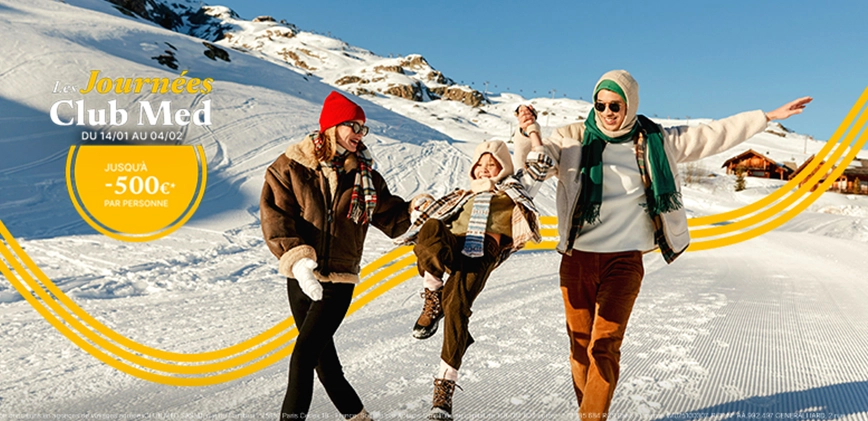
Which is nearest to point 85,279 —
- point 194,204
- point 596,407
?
point 194,204

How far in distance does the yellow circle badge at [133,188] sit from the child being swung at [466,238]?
821 centimetres

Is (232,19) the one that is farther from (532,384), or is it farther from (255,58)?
(532,384)

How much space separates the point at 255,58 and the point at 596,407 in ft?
123

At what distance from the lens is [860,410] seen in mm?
3295

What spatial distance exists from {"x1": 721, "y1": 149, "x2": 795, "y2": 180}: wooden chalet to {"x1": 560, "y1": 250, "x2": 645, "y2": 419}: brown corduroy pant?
4438 centimetres

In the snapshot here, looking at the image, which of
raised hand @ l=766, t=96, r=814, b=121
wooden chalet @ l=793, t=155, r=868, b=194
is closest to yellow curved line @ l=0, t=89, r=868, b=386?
raised hand @ l=766, t=96, r=814, b=121

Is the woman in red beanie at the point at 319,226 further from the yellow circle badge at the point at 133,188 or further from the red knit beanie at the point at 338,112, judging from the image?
the yellow circle badge at the point at 133,188

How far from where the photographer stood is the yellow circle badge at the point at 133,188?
10.6m

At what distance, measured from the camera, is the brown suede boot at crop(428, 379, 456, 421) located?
281 centimetres

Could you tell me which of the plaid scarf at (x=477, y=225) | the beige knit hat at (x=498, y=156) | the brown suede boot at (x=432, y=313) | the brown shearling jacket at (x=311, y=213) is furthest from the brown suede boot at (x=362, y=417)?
the beige knit hat at (x=498, y=156)

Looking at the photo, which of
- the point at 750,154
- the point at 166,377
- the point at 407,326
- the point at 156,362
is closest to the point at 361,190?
the point at 166,377

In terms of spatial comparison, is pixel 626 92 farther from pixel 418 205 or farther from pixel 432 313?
pixel 432 313

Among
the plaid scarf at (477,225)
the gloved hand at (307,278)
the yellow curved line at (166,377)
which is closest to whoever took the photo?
the gloved hand at (307,278)

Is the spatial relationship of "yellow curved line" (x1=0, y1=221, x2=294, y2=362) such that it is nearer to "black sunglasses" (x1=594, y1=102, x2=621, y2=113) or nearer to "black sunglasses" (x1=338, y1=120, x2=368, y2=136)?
"black sunglasses" (x1=338, y1=120, x2=368, y2=136)
